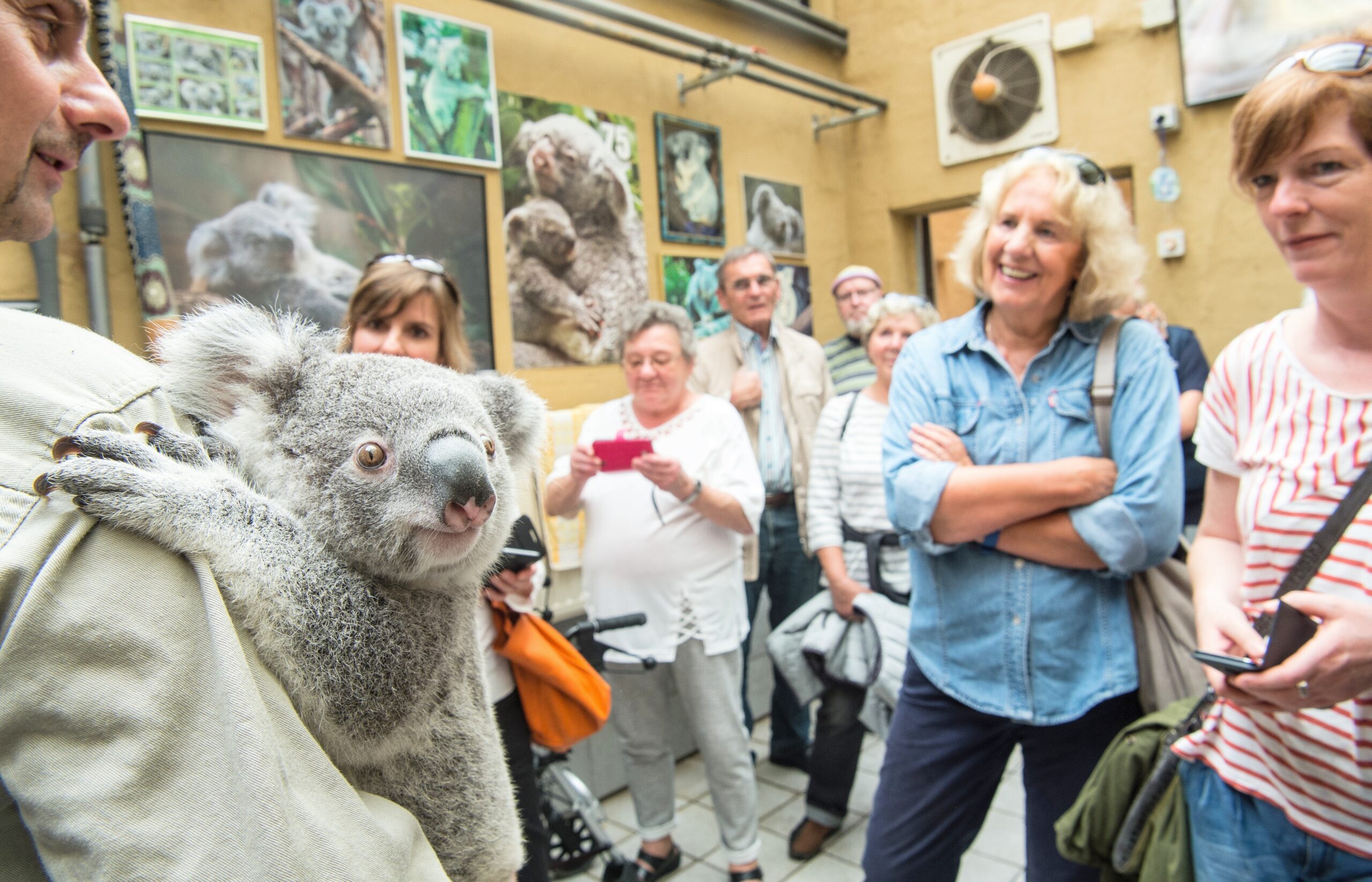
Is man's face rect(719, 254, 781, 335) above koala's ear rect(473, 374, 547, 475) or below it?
above

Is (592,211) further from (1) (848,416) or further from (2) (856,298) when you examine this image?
(1) (848,416)

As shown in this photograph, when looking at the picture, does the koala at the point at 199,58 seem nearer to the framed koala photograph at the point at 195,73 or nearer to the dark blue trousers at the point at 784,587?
the framed koala photograph at the point at 195,73

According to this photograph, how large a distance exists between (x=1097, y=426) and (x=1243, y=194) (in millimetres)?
486

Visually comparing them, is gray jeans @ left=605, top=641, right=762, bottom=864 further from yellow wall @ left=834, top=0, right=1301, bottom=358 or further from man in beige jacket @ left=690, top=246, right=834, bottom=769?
yellow wall @ left=834, top=0, right=1301, bottom=358

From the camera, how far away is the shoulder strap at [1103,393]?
165 centimetres

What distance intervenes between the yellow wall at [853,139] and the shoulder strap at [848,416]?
1.75 meters

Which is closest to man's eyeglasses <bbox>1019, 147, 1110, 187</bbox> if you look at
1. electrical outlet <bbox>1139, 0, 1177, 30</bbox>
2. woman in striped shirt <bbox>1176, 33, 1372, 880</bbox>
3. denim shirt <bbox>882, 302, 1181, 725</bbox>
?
denim shirt <bbox>882, 302, 1181, 725</bbox>

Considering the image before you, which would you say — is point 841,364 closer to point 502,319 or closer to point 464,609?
point 502,319

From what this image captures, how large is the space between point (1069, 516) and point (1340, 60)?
85 cm

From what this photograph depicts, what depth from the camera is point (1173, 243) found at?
5.13 metres

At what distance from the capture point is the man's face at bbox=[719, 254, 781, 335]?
149 inches

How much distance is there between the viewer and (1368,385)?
117 cm

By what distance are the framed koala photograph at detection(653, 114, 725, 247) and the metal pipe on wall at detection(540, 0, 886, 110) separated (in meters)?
0.45

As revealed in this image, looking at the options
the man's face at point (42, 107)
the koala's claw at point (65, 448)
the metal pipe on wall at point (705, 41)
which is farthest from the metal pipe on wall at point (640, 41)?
the koala's claw at point (65, 448)
